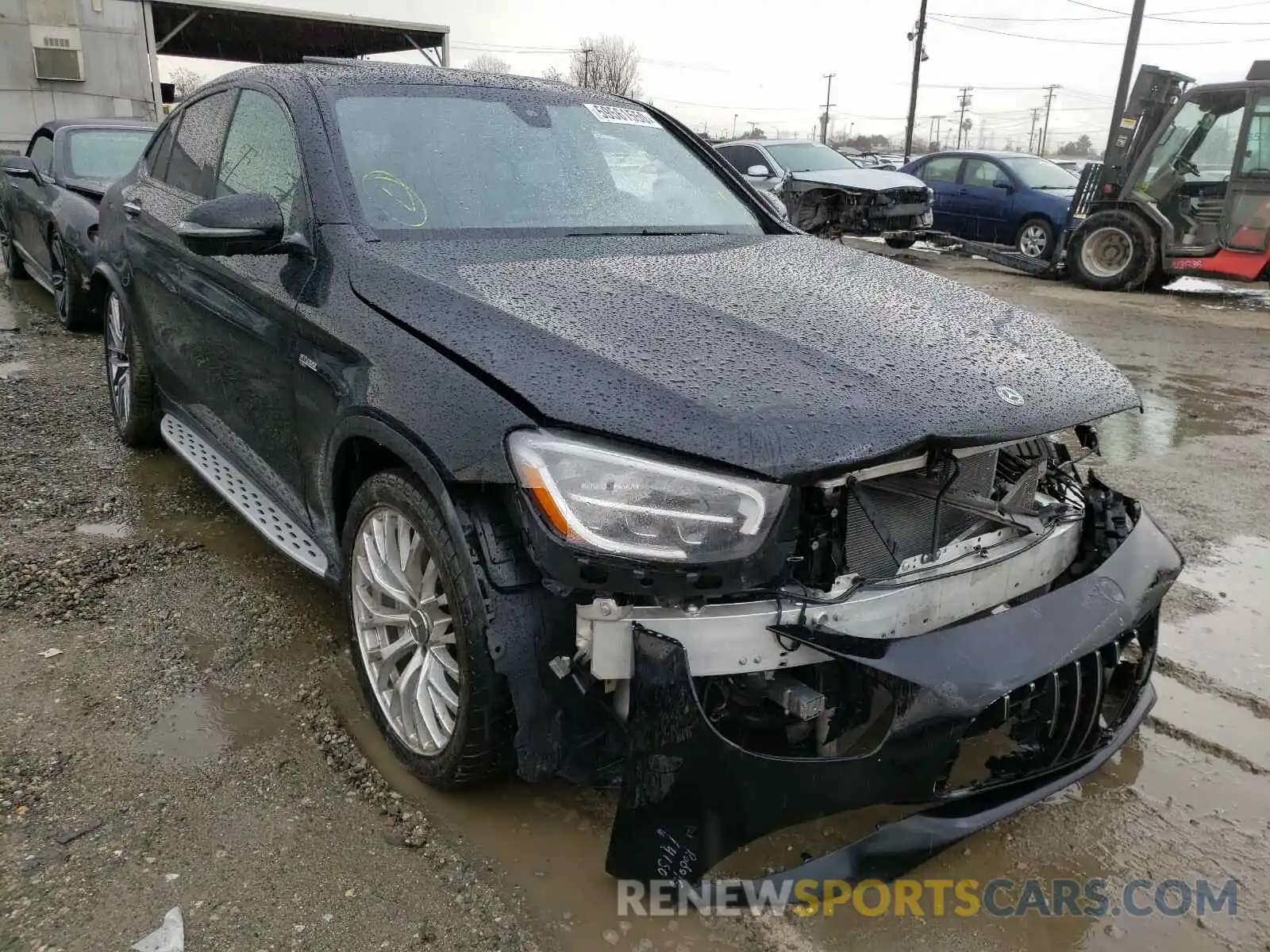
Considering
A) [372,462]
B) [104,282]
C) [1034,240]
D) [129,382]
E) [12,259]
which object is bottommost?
[12,259]

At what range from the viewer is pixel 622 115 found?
357 cm

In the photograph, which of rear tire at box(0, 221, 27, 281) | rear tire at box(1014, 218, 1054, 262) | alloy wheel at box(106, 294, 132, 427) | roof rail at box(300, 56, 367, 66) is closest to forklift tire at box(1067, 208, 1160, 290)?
rear tire at box(1014, 218, 1054, 262)

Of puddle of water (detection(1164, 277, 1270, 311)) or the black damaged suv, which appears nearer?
the black damaged suv

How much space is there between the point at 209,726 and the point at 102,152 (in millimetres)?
6825

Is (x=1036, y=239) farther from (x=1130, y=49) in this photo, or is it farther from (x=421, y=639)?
(x=421, y=639)

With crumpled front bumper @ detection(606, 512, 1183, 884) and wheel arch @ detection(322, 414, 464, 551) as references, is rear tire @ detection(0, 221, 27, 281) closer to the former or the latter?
wheel arch @ detection(322, 414, 464, 551)

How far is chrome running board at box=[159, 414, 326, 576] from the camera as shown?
9.21 feet

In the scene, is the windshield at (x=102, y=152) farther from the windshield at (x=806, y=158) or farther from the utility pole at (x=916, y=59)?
the utility pole at (x=916, y=59)

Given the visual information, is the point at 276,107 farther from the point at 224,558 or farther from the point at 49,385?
the point at 49,385

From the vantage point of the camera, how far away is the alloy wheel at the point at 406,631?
2.19 m

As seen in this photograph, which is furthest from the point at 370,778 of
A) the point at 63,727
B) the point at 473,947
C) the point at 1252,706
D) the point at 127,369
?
the point at 127,369

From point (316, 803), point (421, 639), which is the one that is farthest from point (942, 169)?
point (316, 803)

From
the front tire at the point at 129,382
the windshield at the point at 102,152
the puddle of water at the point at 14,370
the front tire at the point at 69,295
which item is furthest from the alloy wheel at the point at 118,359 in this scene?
the windshield at the point at 102,152

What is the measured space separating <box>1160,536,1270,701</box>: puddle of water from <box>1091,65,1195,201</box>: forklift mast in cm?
900
